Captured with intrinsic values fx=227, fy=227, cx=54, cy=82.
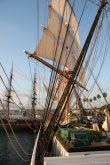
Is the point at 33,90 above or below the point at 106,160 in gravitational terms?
above

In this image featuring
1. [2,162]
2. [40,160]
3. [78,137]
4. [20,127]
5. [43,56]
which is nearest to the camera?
[40,160]

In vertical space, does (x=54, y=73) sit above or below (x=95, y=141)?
above

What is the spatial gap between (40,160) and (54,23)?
29347mm

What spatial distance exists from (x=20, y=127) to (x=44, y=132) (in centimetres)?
3291

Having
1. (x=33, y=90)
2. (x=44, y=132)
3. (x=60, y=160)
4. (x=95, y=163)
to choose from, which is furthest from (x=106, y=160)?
(x=33, y=90)

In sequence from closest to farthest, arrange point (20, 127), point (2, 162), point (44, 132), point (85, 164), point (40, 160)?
point (85, 164)
point (40, 160)
point (44, 132)
point (2, 162)
point (20, 127)

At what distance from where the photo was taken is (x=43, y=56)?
3262 centimetres

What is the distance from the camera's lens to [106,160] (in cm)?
611

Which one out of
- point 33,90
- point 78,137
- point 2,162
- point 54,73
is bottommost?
point 2,162

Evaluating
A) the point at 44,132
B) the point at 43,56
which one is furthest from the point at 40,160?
the point at 43,56

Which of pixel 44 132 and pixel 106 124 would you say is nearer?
pixel 44 132

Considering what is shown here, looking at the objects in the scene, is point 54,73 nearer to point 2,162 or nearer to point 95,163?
point 95,163

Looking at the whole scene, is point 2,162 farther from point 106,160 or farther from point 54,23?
point 54,23

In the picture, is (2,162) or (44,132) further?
(2,162)
